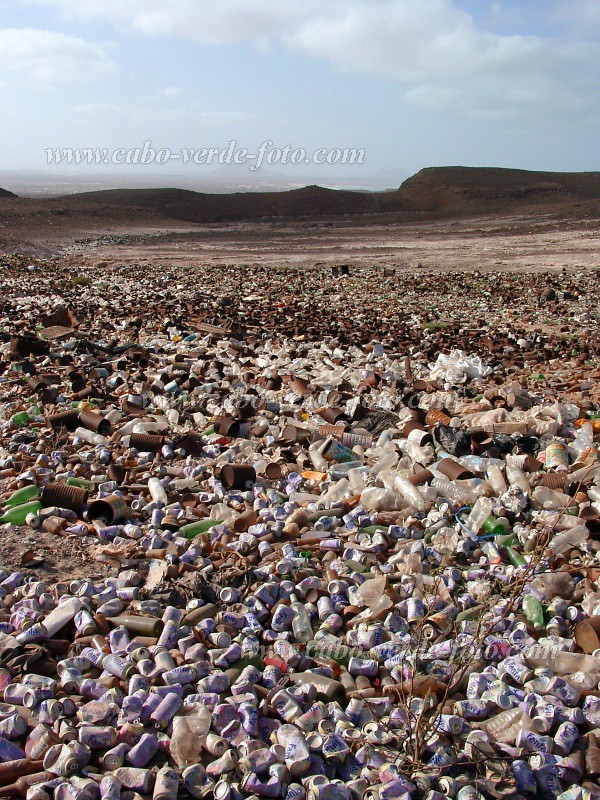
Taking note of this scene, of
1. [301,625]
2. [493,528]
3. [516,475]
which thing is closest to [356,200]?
[516,475]

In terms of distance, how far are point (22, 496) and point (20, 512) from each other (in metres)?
0.20

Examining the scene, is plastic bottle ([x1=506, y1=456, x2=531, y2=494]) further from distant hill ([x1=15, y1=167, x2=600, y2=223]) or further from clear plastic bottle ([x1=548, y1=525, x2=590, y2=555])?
distant hill ([x1=15, y1=167, x2=600, y2=223])

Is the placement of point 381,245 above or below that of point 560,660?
above

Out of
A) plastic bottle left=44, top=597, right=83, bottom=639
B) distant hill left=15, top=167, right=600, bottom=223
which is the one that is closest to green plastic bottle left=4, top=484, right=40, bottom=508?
plastic bottle left=44, top=597, right=83, bottom=639

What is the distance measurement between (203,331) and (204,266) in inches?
363

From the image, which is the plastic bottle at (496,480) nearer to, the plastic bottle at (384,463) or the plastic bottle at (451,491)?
the plastic bottle at (451,491)

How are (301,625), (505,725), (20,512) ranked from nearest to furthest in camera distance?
(505,725), (301,625), (20,512)

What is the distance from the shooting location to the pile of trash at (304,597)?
220 centimetres

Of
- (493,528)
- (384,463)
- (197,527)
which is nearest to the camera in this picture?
(493,528)

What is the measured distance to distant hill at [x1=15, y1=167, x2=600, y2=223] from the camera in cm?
3734

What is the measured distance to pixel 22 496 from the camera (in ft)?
13.3

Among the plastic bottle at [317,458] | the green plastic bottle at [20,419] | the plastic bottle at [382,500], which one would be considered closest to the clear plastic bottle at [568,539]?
the plastic bottle at [382,500]

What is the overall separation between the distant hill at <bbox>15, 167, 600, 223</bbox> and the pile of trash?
3117 centimetres

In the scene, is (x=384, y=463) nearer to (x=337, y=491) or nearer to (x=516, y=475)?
(x=337, y=491)
